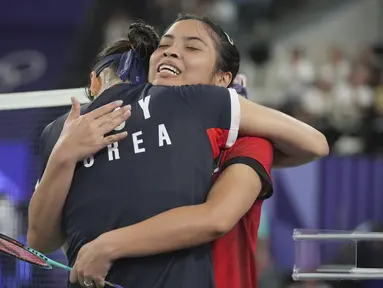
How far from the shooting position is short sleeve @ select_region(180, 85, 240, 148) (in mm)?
3252

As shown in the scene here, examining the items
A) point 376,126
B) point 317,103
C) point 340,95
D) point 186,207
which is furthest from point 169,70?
point 340,95

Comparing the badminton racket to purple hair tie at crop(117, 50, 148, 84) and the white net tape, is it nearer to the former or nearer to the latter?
purple hair tie at crop(117, 50, 148, 84)

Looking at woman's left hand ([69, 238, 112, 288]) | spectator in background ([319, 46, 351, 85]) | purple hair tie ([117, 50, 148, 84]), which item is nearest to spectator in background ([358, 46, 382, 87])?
spectator in background ([319, 46, 351, 85])

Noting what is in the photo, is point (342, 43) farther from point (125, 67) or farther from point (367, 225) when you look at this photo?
point (125, 67)

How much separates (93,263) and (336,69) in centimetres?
950

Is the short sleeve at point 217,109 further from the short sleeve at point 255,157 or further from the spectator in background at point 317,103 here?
the spectator in background at point 317,103

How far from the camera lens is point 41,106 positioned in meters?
4.55

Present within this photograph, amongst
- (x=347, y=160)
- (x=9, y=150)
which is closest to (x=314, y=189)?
(x=347, y=160)

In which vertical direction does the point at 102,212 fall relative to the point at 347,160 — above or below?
below

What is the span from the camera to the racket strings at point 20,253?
3.20 metres

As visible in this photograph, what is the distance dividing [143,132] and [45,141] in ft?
1.61

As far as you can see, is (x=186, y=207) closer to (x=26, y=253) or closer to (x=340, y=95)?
(x=26, y=253)

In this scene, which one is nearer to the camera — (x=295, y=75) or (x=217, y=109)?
(x=217, y=109)

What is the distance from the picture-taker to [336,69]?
483 inches
